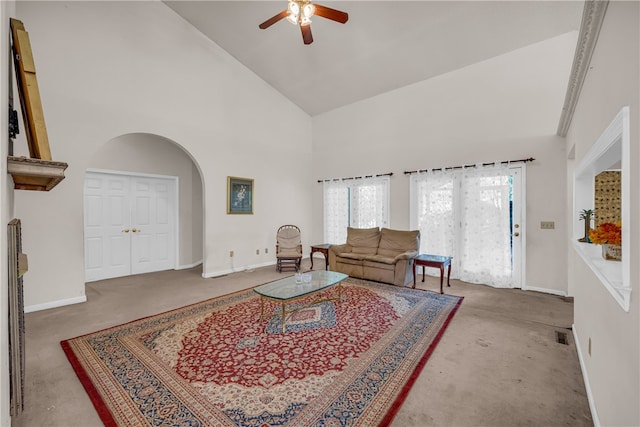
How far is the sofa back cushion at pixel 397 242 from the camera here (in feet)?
15.3

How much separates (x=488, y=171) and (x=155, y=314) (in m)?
5.18

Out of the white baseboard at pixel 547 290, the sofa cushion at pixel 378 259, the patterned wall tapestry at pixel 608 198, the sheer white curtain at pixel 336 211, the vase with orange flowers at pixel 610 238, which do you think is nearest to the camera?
the vase with orange flowers at pixel 610 238

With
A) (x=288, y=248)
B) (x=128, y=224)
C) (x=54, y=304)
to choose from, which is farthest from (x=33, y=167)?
(x=288, y=248)

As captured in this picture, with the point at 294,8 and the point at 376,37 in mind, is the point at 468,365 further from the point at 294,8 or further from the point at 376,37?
the point at 376,37

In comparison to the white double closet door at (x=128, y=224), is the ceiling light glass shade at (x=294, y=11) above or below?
above

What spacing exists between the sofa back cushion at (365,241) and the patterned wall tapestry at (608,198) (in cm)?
319

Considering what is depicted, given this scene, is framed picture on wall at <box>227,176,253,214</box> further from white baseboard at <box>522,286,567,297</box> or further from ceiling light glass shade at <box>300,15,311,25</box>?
→ white baseboard at <box>522,286,567,297</box>

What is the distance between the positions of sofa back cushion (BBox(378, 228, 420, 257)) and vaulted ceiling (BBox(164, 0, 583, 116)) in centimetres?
293

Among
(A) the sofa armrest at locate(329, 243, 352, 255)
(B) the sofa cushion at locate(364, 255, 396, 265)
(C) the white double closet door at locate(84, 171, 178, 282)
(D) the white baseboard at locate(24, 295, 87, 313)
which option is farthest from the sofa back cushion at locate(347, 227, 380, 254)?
(D) the white baseboard at locate(24, 295, 87, 313)

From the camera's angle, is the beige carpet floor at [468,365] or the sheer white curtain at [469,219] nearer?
the beige carpet floor at [468,365]

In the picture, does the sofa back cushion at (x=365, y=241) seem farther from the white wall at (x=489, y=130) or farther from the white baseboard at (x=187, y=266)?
the white baseboard at (x=187, y=266)

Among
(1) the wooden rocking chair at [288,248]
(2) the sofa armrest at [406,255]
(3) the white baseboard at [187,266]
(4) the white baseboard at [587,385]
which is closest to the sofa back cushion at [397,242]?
(2) the sofa armrest at [406,255]

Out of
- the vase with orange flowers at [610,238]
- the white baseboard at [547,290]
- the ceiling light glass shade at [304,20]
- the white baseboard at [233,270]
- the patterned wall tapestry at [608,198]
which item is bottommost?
the white baseboard at [547,290]

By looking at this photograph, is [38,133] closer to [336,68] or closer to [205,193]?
[205,193]
